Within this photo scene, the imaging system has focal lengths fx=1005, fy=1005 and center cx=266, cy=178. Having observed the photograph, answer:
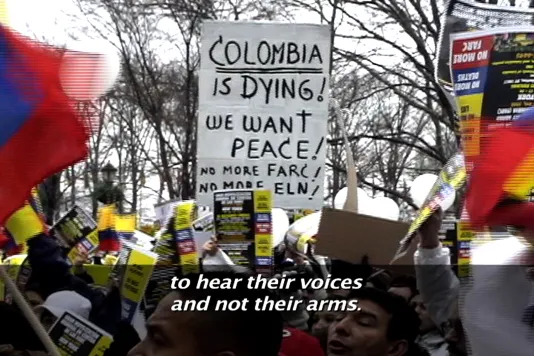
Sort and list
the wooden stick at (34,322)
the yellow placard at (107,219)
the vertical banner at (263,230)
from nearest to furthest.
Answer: the wooden stick at (34,322), the vertical banner at (263,230), the yellow placard at (107,219)

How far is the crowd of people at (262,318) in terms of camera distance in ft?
9.64

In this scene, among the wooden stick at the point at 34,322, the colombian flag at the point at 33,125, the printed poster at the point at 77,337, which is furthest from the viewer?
the printed poster at the point at 77,337

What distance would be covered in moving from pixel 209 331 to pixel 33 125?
780 millimetres

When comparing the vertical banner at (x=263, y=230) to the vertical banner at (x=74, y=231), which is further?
the vertical banner at (x=74, y=231)

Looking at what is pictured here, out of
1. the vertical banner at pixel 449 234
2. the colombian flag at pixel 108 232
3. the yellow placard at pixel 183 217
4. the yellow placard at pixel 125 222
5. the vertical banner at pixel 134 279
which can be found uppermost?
the vertical banner at pixel 134 279

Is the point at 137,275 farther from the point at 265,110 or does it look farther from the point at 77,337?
the point at 265,110

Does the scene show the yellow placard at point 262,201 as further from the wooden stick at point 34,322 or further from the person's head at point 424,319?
the wooden stick at point 34,322

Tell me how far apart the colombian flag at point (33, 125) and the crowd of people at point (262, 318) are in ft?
1.81

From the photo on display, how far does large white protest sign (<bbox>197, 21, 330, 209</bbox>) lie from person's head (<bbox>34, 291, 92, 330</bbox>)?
192cm

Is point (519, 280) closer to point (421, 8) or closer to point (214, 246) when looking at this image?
point (214, 246)

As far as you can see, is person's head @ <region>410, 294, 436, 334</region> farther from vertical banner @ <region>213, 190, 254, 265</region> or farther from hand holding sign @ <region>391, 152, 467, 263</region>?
vertical banner @ <region>213, 190, 254, 265</region>

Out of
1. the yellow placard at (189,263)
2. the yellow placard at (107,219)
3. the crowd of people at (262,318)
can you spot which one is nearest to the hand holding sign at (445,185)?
the crowd of people at (262,318)

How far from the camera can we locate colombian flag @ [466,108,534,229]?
8.94 ft

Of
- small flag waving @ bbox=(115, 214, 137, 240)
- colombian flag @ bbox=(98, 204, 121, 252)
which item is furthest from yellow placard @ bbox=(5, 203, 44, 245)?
small flag waving @ bbox=(115, 214, 137, 240)
